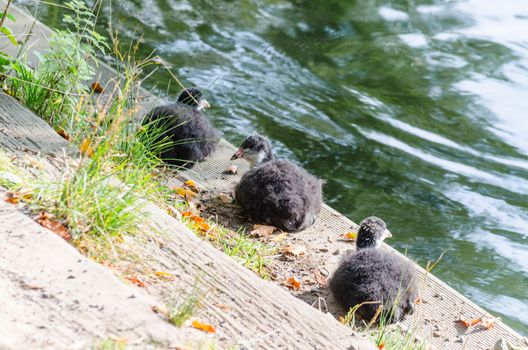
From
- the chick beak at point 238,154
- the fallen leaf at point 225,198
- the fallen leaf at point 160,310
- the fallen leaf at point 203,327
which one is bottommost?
the fallen leaf at point 225,198

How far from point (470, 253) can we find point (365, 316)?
90.9 inches

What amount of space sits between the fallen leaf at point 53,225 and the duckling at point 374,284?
211 cm

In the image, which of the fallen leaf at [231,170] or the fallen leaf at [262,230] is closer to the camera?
the fallen leaf at [262,230]

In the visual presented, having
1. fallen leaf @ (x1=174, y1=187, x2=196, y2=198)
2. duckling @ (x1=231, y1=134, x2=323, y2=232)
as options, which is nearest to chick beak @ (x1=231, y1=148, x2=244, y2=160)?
duckling @ (x1=231, y1=134, x2=323, y2=232)

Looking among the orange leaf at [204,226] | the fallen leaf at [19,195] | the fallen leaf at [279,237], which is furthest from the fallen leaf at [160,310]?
the fallen leaf at [279,237]

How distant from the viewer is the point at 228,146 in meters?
8.02

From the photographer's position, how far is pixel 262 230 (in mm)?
6727

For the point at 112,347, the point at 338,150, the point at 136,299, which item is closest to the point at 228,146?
the point at 338,150

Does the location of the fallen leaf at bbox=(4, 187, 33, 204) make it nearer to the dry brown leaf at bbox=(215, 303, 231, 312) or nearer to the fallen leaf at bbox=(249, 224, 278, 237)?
the dry brown leaf at bbox=(215, 303, 231, 312)

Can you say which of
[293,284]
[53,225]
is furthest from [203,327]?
[293,284]

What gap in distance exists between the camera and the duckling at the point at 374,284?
5.63 meters

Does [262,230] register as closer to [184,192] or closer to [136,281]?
[184,192]

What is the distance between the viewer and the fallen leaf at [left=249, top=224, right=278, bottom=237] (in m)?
6.69

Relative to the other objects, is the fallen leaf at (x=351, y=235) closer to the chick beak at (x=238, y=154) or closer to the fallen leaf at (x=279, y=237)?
the fallen leaf at (x=279, y=237)
